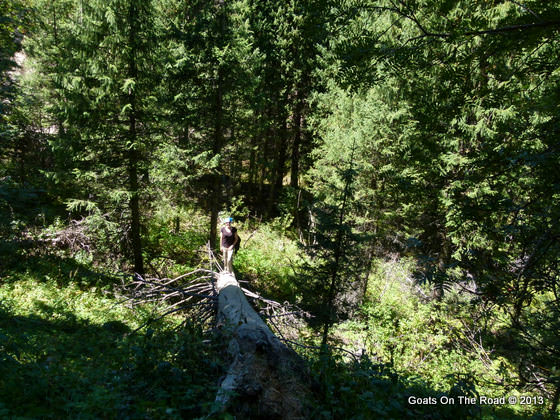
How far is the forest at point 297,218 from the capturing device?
2.98 m

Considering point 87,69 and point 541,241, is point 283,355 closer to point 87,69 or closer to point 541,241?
point 541,241

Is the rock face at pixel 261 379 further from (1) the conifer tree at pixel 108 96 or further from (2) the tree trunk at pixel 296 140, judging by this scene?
(2) the tree trunk at pixel 296 140

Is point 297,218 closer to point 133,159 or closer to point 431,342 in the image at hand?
point 133,159

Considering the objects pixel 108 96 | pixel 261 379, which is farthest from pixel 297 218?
pixel 261 379

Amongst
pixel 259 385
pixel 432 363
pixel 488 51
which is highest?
pixel 488 51

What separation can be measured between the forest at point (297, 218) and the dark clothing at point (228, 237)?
1.14 m

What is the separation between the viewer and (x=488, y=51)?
2904 mm

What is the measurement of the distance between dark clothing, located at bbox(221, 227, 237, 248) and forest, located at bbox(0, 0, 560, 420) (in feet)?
3.76

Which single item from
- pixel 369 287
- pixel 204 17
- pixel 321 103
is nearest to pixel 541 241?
pixel 369 287

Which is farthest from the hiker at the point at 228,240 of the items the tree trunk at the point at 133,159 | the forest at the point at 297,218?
the tree trunk at the point at 133,159

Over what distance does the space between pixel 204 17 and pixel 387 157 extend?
9.41 meters

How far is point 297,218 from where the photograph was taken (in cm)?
1902

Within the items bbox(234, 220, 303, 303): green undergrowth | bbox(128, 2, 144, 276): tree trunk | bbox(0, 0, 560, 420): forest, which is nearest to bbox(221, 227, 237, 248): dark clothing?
bbox(0, 0, 560, 420): forest

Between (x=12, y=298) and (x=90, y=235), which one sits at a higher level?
(x=90, y=235)
